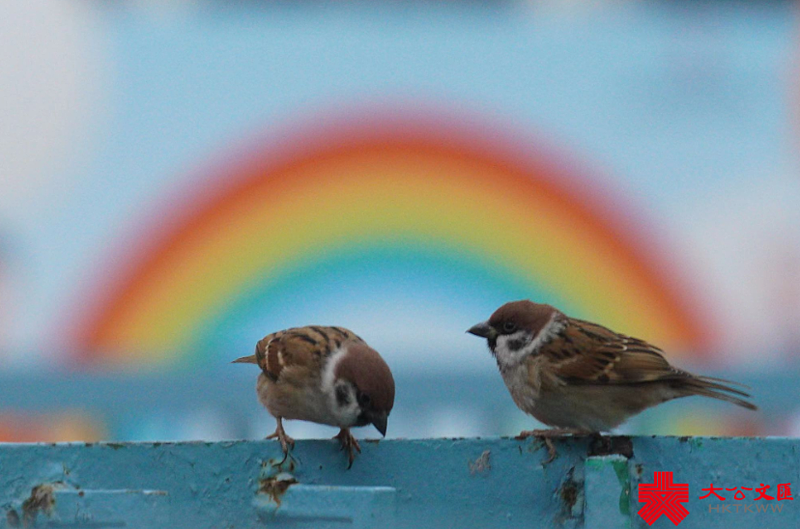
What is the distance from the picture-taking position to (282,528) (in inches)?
58.6

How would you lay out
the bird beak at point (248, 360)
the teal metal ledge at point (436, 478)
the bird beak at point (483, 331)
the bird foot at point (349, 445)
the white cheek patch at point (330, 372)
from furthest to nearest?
the bird beak at point (248, 360)
the bird beak at point (483, 331)
the white cheek patch at point (330, 372)
the bird foot at point (349, 445)
the teal metal ledge at point (436, 478)

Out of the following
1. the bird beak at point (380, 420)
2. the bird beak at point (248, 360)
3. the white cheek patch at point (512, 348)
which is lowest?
the bird beak at point (248, 360)

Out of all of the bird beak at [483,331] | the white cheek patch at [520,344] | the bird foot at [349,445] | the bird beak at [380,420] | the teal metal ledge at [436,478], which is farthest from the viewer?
the bird beak at [483,331]

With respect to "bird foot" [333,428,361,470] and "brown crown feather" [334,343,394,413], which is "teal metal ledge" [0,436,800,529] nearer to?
"bird foot" [333,428,361,470]

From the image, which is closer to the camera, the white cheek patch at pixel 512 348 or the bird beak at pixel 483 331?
the white cheek patch at pixel 512 348

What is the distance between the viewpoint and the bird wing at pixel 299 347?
2.46m

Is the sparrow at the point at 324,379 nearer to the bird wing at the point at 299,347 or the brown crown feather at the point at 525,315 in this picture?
the bird wing at the point at 299,347

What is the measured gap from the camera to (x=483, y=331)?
8.64 feet

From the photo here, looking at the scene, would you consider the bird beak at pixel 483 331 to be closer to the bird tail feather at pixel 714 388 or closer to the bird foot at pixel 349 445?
the bird tail feather at pixel 714 388

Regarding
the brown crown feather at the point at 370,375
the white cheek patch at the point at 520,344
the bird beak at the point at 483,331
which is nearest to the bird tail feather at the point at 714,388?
the white cheek patch at the point at 520,344

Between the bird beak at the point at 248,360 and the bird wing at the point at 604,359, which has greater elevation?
the bird wing at the point at 604,359

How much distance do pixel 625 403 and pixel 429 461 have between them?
914 mm

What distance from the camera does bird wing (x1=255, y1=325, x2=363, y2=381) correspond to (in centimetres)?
246

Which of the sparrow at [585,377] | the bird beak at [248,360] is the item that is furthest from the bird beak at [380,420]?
the bird beak at [248,360]
